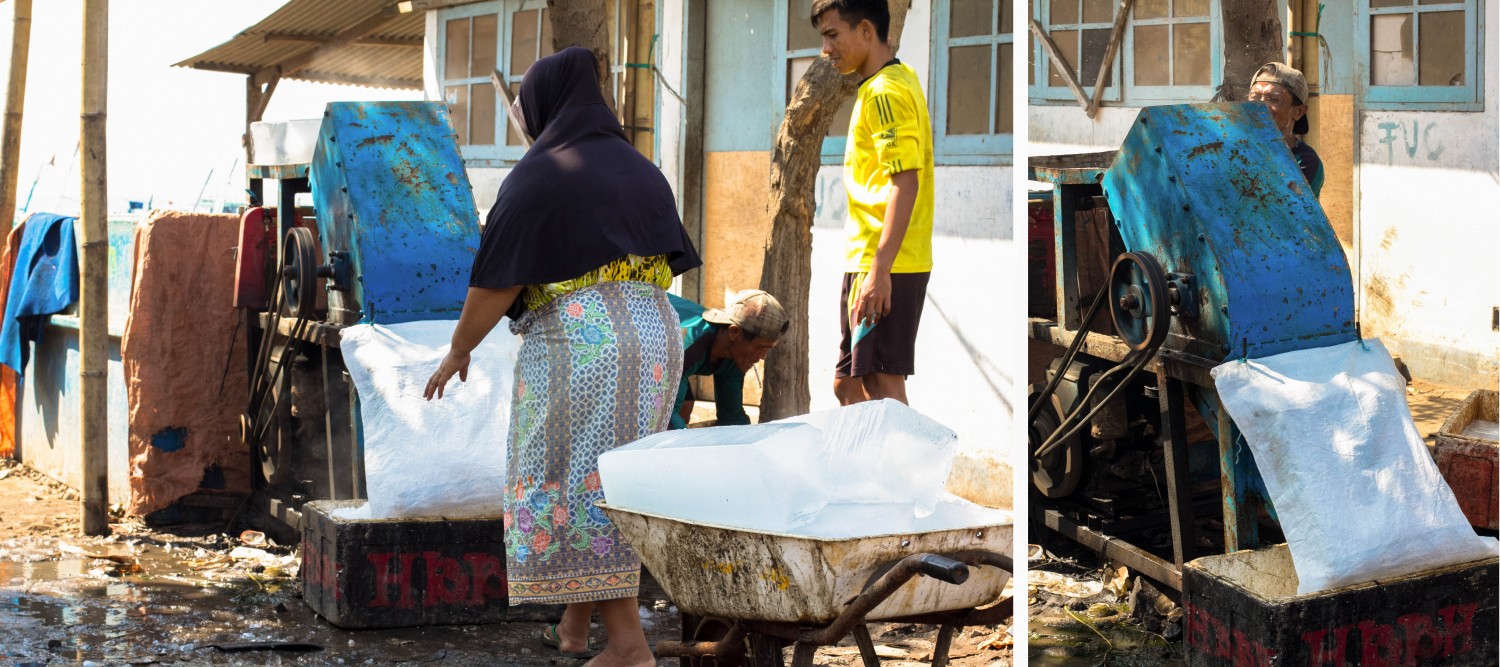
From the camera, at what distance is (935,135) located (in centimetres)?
606

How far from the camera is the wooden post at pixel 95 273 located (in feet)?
17.0

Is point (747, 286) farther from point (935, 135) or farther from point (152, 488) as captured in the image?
point (152, 488)

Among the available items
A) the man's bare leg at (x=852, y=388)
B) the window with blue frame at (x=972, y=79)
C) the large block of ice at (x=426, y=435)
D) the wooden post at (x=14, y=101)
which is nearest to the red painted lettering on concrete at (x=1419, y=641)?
the man's bare leg at (x=852, y=388)

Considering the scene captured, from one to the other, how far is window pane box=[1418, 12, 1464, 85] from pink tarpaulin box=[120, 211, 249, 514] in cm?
480

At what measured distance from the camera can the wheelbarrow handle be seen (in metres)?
2.21

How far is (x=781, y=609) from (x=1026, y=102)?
983 millimetres

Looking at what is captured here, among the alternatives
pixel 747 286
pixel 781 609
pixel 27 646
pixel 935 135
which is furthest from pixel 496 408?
pixel 747 286

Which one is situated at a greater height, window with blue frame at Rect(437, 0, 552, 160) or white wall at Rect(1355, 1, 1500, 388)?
window with blue frame at Rect(437, 0, 552, 160)

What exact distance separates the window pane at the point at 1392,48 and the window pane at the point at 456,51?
7.68m

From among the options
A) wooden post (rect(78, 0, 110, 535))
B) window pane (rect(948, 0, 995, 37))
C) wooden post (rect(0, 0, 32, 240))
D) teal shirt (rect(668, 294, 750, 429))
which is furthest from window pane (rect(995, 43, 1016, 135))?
wooden post (rect(0, 0, 32, 240))

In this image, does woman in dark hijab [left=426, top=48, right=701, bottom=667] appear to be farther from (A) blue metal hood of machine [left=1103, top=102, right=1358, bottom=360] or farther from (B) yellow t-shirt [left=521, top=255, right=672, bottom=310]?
(A) blue metal hood of machine [left=1103, top=102, right=1358, bottom=360]

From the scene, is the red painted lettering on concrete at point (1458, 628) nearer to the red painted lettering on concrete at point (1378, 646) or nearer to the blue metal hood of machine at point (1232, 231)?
the red painted lettering on concrete at point (1378, 646)

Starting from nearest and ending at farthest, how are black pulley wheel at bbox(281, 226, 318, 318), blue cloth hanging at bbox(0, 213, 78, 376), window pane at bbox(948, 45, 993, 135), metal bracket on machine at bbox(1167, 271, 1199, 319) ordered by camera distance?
metal bracket on machine at bbox(1167, 271, 1199, 319) → black pulley wheel at bbox(281, 226, 318, 318) → window pane at bbox(948, 45, 993, 135) → blue cloth hanging at bbox(0, 213, 78, 376)

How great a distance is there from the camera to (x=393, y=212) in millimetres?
4270
